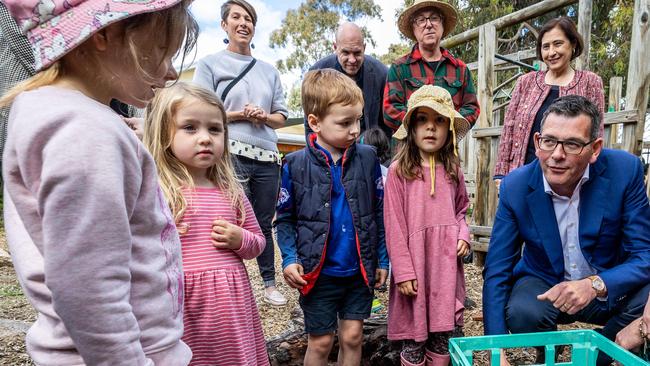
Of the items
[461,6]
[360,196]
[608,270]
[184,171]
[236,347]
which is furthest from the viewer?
[461,6]

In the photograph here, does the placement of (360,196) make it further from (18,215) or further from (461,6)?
(461,6)

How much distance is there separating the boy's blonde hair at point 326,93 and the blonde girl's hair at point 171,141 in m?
0.52

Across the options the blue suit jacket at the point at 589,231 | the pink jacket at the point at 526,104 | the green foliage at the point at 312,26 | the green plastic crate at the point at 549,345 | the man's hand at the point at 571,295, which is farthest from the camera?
the green foliage at the point at 312,26

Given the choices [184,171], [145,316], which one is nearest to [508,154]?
[184,171]

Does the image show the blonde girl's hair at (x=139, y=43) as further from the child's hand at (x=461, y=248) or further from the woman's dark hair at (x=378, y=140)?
the woman's dark hair at (x=378, y=140)

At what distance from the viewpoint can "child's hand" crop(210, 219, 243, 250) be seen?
164 cm

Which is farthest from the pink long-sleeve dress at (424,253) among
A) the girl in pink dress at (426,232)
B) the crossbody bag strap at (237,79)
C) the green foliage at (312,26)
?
the green foliage at (312,26)

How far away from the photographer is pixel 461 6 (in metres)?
16.1

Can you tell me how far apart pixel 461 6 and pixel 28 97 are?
1727cm

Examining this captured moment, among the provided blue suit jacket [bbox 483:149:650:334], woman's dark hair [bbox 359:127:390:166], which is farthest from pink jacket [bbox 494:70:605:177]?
blue suit jacket [bbox 483:149:650:334]

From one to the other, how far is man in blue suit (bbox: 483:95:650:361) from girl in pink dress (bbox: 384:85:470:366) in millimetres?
202

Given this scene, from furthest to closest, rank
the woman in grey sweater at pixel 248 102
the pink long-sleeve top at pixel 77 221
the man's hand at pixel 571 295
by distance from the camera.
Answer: the woman in grey sweater at pixel 248 102 < the man's hand at pixel 571 295 < the pink long-sleeve top at pixel 77 221

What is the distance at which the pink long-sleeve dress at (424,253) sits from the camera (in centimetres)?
209

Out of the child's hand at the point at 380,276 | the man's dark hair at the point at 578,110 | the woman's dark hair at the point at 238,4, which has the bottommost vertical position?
the child's hand at the point at 380,276
